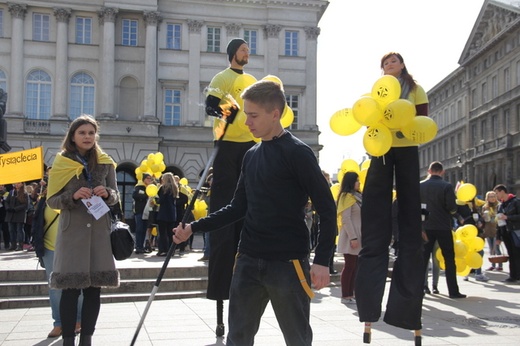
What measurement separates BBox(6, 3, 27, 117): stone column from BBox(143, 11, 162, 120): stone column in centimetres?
737

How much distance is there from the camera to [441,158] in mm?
90875

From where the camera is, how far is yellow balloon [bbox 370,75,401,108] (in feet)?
18.0

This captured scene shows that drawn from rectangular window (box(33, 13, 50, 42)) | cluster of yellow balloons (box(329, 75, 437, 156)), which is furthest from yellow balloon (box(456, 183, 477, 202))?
rectangular window (box(33, 13, 50, 42))

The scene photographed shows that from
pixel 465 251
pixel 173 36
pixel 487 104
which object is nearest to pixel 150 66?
pixel 173 36

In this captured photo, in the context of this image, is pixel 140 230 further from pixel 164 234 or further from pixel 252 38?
pixel 252 38

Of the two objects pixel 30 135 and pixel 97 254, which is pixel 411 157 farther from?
pixel 30 135

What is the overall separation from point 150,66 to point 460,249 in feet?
108

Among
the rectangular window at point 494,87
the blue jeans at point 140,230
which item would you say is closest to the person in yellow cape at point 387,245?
the blue jeans at point 140,230

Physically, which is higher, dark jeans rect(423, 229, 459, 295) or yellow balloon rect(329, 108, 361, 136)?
yellow balloon rect(329, 108, 361, 136)

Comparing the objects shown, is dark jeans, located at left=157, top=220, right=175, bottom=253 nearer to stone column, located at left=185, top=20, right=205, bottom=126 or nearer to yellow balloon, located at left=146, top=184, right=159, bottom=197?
yellow balloon, located at left=146, top=184, right=159, bottom=197

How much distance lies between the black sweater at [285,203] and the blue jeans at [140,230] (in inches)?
507

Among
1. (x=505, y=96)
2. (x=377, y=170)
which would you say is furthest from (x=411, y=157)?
(x=505, y=96)

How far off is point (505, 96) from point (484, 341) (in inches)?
2552

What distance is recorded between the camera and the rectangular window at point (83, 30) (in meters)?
40.6
